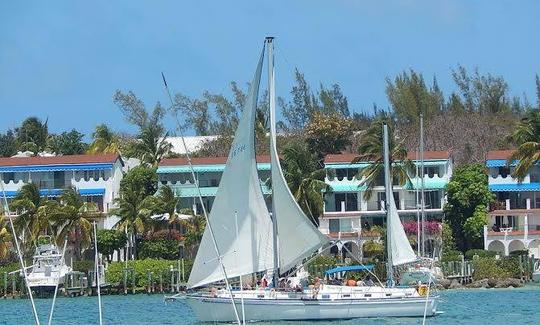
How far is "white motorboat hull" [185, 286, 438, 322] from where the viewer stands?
55.1 m

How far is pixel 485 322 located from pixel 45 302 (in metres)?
38.0

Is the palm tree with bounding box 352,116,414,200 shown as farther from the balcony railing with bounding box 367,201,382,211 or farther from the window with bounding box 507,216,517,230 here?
the window with bounding box 507,216,517,230

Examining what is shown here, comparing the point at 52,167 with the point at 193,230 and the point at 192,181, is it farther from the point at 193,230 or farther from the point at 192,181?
the point at 193,230

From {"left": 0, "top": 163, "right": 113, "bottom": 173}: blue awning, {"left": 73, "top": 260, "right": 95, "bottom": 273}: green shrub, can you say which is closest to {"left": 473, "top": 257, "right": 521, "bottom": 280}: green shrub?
{"left": 73, "top": 260, "right": 95, "bottom": 273}: green shrub

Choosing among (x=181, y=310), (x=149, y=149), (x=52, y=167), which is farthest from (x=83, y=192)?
(x=181, y=310)

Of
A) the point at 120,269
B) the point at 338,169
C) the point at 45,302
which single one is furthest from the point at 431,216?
the point at 45,302

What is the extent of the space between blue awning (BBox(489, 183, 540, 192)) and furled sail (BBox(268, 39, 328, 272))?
2149 inches

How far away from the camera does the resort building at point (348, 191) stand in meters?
109

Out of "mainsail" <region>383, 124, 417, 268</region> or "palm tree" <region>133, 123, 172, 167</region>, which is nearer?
"mainsail" <region>383, 124, 417, 268</region>

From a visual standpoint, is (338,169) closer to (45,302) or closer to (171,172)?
(171,172)

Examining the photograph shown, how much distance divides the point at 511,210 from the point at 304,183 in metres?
18.3

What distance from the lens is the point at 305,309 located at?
5638 centimetres

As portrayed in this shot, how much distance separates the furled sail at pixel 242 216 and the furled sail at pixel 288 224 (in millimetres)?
633

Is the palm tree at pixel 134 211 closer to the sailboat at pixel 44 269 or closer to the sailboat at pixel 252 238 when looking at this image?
the sailboat at pixel 44 269
